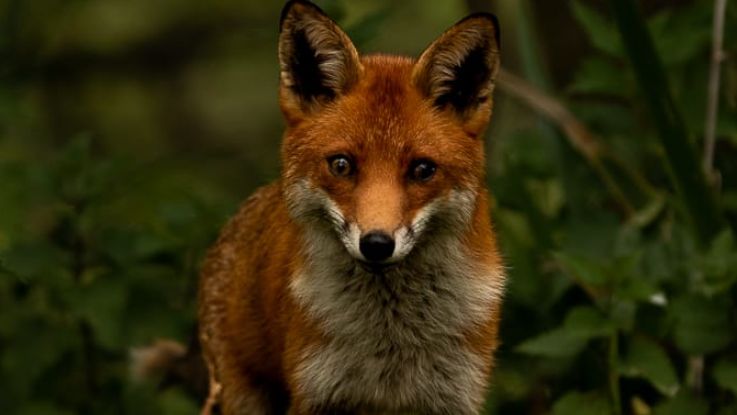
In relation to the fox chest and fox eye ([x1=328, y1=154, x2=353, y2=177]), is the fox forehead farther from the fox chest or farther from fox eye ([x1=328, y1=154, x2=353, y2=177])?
the fox chest

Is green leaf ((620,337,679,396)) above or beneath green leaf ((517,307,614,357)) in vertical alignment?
beneath

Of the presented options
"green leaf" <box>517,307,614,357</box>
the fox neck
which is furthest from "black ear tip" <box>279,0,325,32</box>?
"green leaf" <box>517,307,614,357</box>

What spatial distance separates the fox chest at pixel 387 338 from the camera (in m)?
5.54

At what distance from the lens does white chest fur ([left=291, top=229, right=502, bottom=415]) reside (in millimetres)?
5527

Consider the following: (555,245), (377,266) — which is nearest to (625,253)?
(555,245)

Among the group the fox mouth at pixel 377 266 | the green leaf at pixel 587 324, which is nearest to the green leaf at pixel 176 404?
the green leaf at pixel 587 324

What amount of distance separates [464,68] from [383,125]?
410 mm

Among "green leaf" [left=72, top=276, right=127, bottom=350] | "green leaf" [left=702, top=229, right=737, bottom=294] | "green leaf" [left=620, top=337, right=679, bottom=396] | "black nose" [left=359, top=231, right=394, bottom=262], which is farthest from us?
"green leaf" [left=72, top=276, right=127, bottom=350]

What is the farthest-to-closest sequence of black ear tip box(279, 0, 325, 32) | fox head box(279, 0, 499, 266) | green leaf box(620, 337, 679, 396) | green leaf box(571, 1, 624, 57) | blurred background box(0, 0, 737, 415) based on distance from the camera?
green leaf box(571, 1, 624, 57) → blurred background box(0, 0, 737, 415) → green leaf box(620, 337, 679, 396) → black ear tip box(279, 0, 325, 32) → fox head box(279, 0, 499, 266)

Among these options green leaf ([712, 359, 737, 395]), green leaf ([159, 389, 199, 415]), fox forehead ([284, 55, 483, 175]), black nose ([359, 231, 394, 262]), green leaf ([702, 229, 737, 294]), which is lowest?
green leaf ([159, 389, 199, 415])

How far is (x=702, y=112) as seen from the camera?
757 cm

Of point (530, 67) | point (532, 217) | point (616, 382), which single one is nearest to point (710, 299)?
point (616, 382)

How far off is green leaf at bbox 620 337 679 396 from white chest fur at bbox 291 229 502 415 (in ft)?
3.76

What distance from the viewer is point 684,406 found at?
6.64 metres
